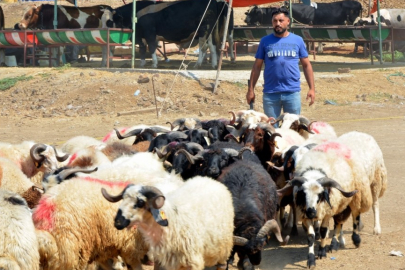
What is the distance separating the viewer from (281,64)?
33.4 feet

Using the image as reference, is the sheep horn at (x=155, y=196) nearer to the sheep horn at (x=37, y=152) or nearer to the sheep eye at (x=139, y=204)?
the sheep eye at (x=139, y=204)

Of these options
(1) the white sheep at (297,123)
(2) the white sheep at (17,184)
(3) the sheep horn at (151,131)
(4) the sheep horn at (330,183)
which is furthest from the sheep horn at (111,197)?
(1) the white sheep at (297,123)

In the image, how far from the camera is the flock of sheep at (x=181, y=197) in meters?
6.19

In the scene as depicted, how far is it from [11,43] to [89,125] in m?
8.73

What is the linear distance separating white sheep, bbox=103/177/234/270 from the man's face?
12.3 ft

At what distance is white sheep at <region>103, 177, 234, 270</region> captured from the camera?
19.9 ft

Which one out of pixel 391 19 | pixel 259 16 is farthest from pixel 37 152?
pixel 259 16

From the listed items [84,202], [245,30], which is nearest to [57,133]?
[84,202]

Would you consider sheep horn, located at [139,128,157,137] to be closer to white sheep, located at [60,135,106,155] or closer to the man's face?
Answer: white sheep, located at [60,135,106,155]

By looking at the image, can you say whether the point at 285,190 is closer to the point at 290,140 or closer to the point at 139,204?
the point at 290,140

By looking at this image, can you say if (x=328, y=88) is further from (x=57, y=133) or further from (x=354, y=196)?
(x=354, y=196)

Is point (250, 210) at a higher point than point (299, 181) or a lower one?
lower

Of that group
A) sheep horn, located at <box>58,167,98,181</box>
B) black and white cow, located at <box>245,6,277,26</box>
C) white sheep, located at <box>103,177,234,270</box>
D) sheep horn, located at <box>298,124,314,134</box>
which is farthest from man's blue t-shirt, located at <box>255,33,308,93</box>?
black and white cow, located at <box>245,6,277,26</box>

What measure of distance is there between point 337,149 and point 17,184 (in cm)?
358
